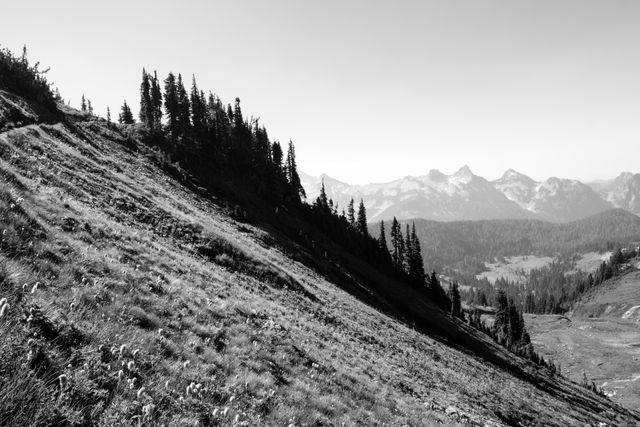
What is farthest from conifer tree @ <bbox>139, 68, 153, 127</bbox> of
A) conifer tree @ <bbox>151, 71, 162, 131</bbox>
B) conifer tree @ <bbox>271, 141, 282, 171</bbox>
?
conifer tree @ <bbox>271, 141, 282, 171</bbox>

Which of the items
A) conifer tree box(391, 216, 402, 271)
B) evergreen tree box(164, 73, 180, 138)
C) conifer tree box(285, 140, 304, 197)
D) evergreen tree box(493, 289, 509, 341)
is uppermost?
evergreen tree box(164, 73, 180, 138)

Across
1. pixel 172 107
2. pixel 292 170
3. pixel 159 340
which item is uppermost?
pixel 172 107

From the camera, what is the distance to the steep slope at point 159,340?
538cm

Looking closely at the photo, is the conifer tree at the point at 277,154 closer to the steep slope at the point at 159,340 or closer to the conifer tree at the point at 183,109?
the conifer tree at the point at 183,109

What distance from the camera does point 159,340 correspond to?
337 inches

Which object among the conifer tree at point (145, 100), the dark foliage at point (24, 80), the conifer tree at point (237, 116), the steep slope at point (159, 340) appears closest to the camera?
the steep slope at point (159, 340)

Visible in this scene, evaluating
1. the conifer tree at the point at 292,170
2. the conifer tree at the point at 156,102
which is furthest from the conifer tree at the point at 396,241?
the conifer tree at the point at 156,102

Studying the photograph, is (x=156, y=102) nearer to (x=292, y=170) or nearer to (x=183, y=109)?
(x=183, y=109)

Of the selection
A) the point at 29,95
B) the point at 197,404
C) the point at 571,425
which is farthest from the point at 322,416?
the point at 29,95

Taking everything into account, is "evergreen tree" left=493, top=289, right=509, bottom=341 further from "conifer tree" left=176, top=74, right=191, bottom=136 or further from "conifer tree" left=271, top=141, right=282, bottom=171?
"conifer tree" left=176, top=74, right=191, bottom=136

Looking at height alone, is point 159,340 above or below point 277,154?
below

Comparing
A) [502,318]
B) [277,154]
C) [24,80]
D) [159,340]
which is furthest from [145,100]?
[502,318]

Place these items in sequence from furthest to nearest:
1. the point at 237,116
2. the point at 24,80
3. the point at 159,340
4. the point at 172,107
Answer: the point at 237,116, the point at 172,107, the point at 24,80, the point at 159,340

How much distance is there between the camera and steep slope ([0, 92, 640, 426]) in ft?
17.6
